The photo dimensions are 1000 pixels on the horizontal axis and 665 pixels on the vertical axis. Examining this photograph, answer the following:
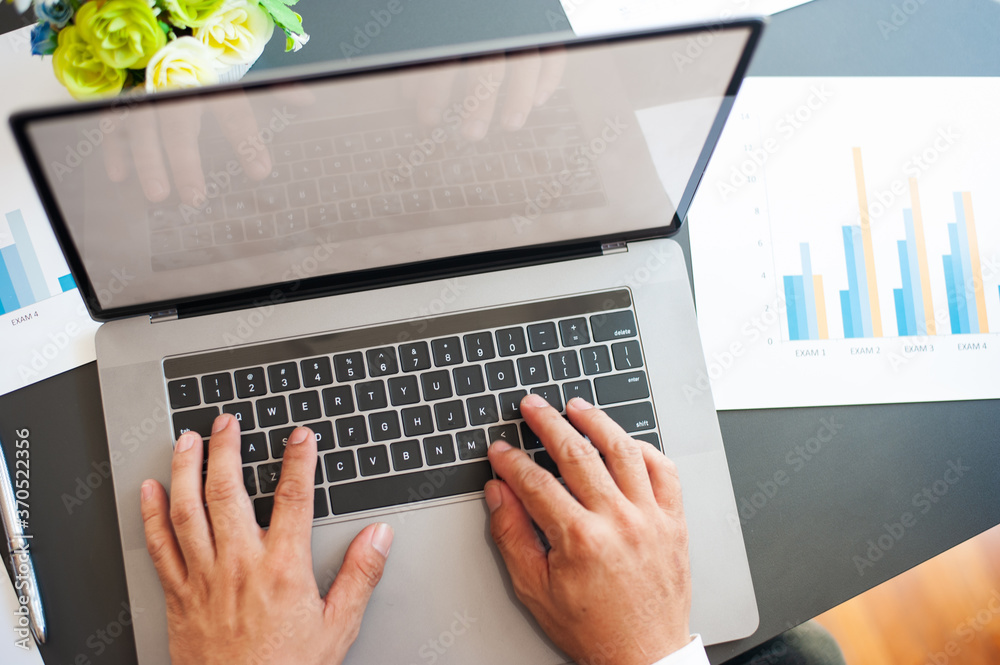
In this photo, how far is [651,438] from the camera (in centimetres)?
68

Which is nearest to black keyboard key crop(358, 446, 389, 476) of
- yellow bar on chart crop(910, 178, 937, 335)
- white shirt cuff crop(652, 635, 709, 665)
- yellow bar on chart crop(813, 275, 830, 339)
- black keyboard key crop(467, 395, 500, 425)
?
black keyboard key crop(467, 395, 500, 425)

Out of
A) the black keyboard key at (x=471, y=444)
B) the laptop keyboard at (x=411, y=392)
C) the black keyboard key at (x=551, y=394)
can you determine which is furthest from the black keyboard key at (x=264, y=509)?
the black keyboard key at (x=551, y=394)

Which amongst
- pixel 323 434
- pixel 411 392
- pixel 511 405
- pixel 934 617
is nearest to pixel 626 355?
pixel 511 405

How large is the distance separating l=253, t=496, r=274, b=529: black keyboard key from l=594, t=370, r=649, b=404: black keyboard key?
0.38 meters

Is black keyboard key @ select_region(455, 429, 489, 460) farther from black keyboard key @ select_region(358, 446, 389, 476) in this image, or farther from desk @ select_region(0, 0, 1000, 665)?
desk @ select_region(0, 0, 1000, 665)

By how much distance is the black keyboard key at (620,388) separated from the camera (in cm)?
68

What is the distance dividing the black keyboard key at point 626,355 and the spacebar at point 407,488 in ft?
0.64

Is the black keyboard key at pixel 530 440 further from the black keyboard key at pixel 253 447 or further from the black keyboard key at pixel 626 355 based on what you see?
the black keyboard key at pixel 253 447

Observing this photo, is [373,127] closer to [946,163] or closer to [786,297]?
[786,297]

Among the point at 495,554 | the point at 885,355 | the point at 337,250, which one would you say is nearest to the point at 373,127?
the point at 337,250

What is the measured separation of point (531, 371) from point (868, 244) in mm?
485

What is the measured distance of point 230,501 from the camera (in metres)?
0.63

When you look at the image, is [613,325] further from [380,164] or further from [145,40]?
[145,40]

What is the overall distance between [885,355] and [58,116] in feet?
2.90
